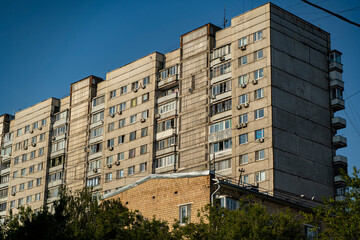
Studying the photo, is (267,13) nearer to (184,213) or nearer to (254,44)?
(254,44)

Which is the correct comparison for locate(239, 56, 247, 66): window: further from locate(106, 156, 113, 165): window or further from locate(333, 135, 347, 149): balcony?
locate(106, 156, 113, 165): window

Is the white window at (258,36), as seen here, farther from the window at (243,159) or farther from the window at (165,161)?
the window at (165,161)

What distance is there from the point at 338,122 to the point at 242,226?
142 ft

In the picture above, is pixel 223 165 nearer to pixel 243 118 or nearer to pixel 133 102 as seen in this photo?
pixel 243 118

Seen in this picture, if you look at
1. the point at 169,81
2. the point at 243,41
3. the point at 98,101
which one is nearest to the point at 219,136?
the point at 243,41

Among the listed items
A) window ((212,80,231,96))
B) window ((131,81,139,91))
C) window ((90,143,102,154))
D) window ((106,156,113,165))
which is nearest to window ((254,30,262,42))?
window ((212,80,231,96))

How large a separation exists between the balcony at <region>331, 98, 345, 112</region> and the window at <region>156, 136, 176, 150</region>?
20.4 m

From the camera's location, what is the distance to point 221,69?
281 feet

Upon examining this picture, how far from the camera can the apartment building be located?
7862 cm

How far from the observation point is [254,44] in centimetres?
8244

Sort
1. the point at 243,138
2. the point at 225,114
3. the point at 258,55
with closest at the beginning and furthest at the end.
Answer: the point at 243,138
the point at 258,55
the point at 225,114

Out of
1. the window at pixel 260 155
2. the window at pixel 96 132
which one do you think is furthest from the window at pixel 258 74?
the window at pixel 96 132

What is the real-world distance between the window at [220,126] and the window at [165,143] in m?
6.60

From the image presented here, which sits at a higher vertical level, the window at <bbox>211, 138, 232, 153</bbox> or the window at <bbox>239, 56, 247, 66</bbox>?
the window at <bbox>239, 56, 247, 66</bbox>
